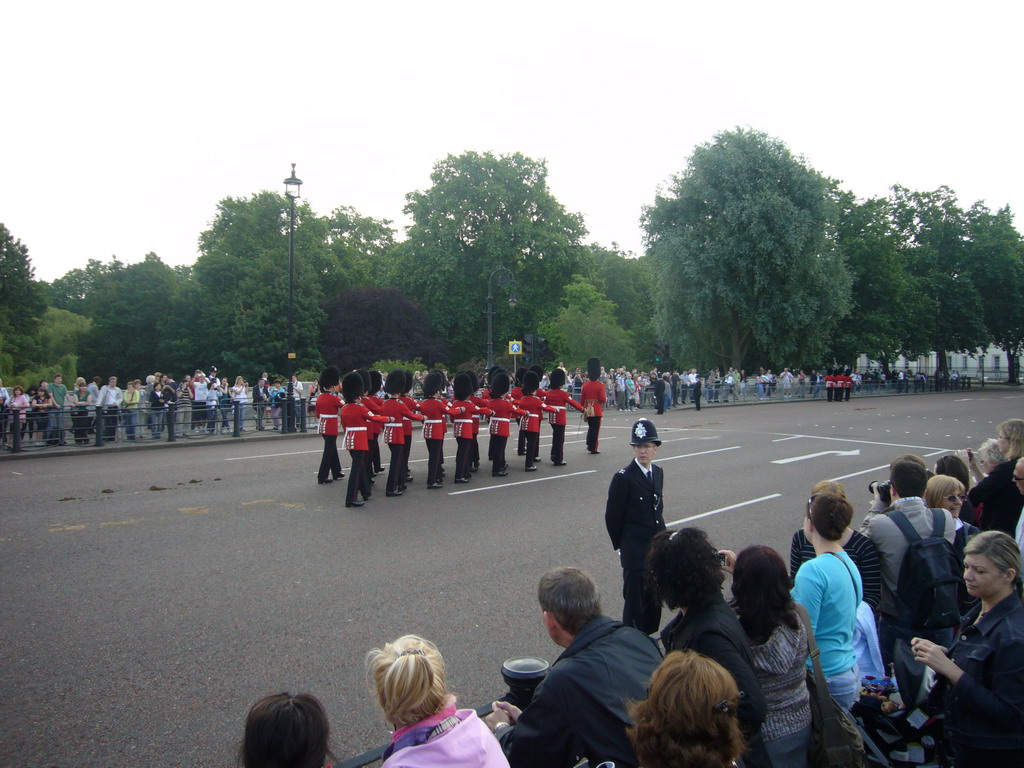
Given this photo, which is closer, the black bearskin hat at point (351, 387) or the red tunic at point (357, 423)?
the red tunic at point (357, 423)

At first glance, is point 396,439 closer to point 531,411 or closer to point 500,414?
point 500,414

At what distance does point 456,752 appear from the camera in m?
2.56

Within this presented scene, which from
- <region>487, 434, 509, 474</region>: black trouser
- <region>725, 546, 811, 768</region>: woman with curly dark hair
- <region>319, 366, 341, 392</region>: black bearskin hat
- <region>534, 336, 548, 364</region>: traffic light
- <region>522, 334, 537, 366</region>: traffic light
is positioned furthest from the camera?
<region>534, 336, 548, 364</region>: traffic light

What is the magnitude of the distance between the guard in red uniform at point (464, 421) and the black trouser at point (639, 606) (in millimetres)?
7956

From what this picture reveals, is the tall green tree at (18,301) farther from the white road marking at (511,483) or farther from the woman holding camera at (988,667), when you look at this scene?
the woman holding camera at (988,667)

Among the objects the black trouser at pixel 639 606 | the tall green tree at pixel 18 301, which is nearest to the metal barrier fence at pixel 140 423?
the black trouser at pixel 639 606

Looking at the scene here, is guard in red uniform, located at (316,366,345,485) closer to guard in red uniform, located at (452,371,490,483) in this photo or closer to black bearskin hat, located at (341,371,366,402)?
black bearskin hat, located at (341,371,366,402)

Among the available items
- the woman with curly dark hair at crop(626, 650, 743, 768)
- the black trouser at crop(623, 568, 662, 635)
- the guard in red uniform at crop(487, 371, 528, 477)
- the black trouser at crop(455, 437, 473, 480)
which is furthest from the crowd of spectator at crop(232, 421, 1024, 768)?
the guard in red uniform at crop(487, 371, 528, 477)

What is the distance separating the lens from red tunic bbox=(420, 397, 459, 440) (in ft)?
43.0

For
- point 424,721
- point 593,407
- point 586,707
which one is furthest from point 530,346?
point 424,721

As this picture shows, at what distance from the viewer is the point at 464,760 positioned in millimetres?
2566

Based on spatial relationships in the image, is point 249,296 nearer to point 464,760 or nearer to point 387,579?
point 387,579

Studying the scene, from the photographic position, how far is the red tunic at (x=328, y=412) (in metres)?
13.2

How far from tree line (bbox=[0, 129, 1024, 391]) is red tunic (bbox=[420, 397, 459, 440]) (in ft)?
89.9
